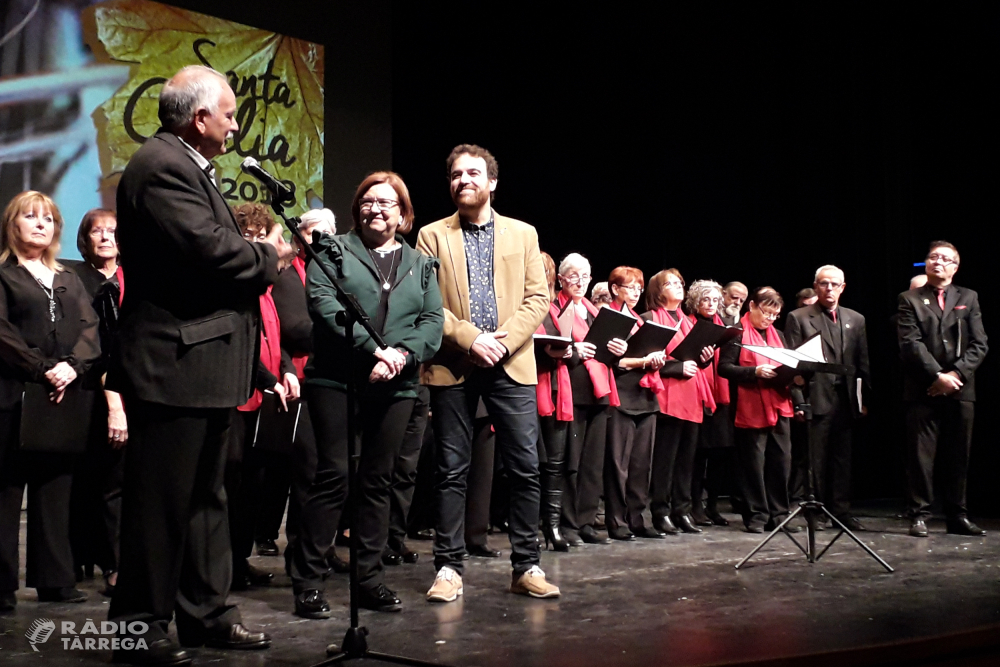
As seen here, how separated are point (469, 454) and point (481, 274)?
0.67 meters

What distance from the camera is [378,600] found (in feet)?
10.2

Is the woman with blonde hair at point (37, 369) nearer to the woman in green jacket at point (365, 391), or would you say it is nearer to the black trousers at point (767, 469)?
the woman in green jacket at point (365, 391)

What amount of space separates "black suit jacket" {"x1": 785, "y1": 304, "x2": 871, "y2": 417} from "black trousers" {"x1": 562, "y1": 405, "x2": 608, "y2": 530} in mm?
1479

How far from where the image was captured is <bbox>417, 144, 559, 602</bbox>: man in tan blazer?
3.35 metres

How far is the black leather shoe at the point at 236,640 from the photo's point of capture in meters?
2.56

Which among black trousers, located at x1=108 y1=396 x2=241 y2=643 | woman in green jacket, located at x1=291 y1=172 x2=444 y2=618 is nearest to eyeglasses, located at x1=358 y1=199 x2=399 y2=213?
woman in green jacket, located at x1=291 y1=172 x2=444 y2=618

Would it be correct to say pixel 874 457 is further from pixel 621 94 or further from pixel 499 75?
pixel 499 75

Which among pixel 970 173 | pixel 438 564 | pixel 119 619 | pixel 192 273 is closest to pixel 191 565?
pixel 119 619

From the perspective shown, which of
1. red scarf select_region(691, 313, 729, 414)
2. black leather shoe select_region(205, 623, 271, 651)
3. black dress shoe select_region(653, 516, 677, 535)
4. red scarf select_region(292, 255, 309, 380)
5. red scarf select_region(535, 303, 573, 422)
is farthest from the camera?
red scarf select_region(691, 313, 729, 414)

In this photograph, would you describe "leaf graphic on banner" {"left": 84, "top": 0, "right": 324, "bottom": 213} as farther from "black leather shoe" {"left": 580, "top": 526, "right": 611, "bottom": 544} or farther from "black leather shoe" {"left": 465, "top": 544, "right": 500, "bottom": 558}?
"black leather shoe" {"left": 580, "top": 526, "right": 611, "bottom": 544}

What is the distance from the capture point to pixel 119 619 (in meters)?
2.36

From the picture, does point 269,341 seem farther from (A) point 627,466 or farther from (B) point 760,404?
(B) point 760,404

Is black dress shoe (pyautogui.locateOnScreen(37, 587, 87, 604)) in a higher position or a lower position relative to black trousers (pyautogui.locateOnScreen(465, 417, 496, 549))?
lower


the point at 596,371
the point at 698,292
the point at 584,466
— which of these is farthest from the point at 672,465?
the point at 698,292
